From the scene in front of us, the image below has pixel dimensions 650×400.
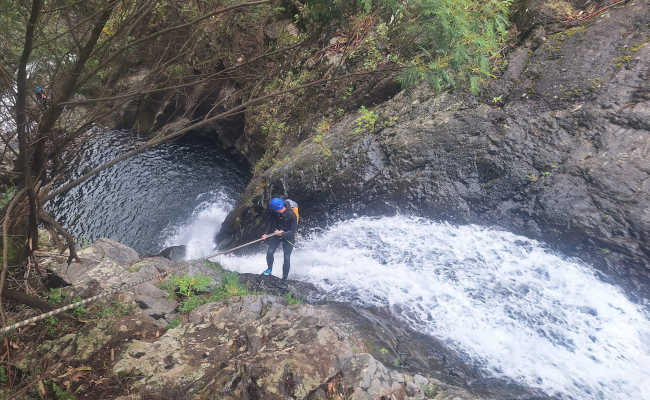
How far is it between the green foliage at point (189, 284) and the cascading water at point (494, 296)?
238 centimetres

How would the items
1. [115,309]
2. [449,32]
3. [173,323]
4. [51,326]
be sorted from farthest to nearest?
[173,323]
[115,309]
[51,326]
[449,32]

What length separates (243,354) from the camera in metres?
4.06

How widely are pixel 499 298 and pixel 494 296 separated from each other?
0.08 meters

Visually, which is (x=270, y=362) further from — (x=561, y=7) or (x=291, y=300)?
(x=561, y=7)

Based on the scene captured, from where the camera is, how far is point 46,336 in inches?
164

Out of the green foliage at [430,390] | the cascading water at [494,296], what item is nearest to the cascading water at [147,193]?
the cascading water at [494,296]

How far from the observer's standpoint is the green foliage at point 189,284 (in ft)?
18.7

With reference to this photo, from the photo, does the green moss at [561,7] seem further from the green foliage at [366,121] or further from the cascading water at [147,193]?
the cascading water at [147,193]

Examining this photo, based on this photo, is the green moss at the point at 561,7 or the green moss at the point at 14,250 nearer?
the green moss at the point at 14,250

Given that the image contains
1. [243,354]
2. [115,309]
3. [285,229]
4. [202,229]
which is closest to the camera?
[243,354]

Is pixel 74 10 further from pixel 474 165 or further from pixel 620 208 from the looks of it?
pixel 620 208

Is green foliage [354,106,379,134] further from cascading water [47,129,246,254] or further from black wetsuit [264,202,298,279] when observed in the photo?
cascading water [47,129,246,254]

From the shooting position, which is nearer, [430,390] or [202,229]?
[430,390]

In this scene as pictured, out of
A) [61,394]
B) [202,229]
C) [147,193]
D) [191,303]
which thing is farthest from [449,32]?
[147,193]
